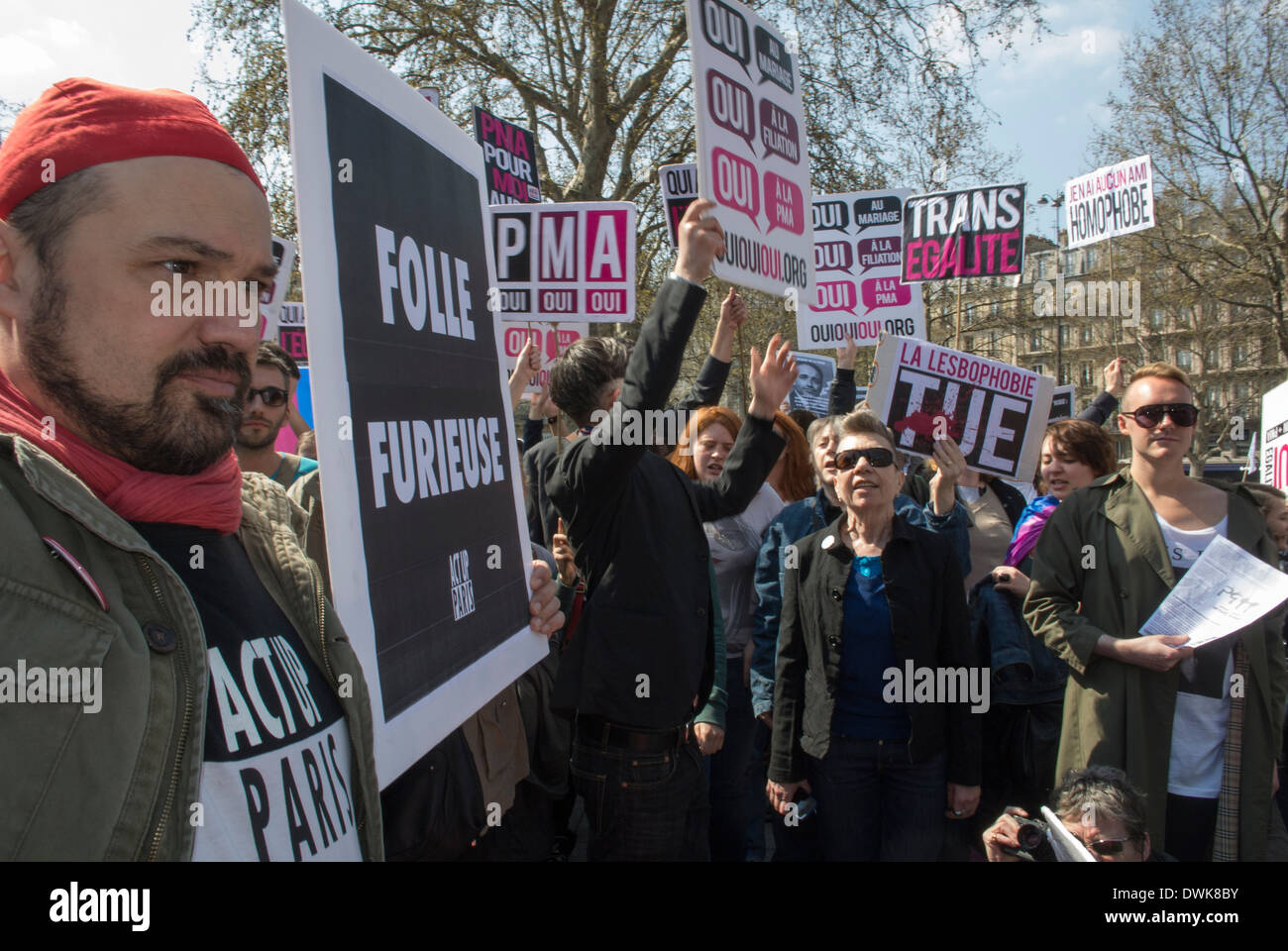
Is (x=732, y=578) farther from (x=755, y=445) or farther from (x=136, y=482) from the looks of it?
(x=136, y=482)

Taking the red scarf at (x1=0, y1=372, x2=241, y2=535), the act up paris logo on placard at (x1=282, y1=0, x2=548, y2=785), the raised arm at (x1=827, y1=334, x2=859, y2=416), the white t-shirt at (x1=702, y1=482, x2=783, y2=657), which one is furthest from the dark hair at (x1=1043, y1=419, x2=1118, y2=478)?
the red scarf at (x1=0, y1=372, x2=241, y2=535)

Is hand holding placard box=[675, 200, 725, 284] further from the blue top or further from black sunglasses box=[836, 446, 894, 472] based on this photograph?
the blue top

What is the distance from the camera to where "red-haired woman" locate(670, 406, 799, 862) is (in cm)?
386

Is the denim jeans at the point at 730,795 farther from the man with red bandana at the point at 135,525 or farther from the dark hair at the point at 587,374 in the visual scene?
the man with red bandana at the point at 135,525

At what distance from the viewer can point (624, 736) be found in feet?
9.04

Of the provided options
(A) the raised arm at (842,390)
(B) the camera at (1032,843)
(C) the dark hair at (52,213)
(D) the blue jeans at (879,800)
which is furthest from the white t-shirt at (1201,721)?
(C) the dark hair at (52,213)

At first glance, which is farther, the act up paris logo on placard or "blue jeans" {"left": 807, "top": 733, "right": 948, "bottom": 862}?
"blue jeans" {"left": 807, "top": 733, "right": 948, "bottom": 862}

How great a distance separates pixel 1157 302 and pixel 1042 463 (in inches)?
835

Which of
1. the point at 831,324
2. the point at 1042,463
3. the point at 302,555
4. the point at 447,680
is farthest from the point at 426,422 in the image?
the point at 831,324

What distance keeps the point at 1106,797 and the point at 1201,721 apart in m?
0.70

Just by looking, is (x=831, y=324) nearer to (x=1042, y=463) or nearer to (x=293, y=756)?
(x=1042, y=463)

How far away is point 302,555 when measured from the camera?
1442mm

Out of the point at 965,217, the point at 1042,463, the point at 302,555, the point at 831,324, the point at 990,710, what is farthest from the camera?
the point at 965,217

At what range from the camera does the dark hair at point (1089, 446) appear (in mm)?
A: 4254
